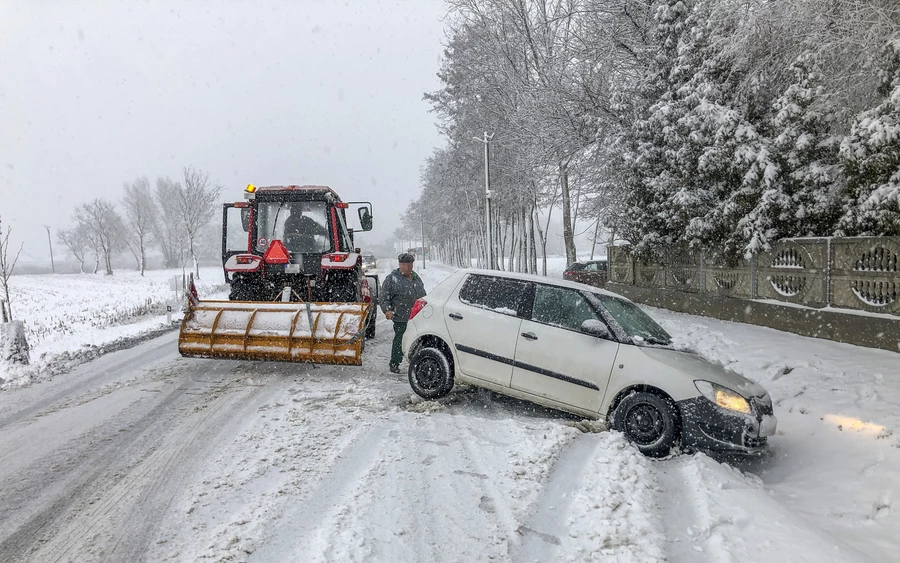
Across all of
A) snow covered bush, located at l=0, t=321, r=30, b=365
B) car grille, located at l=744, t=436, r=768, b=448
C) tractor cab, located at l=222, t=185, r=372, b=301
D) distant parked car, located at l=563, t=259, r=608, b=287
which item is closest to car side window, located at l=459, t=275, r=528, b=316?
car grille, located at l=744, t=436, r=768, b=448

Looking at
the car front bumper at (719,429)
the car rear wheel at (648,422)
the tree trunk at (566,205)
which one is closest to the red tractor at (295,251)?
the car rear wheel at (648,422)

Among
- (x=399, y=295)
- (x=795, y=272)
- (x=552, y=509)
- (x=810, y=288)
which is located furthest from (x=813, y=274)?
(x=552, y=509)

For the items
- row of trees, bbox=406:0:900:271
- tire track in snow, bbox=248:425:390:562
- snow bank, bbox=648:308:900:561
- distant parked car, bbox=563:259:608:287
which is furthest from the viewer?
distant parked car, bbox=563:259:608:287

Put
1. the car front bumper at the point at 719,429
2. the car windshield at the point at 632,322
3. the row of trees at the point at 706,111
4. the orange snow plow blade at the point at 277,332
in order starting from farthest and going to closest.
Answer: the row of trees at the point at 706,111 → the orange snow plow blade at the point at 277,332 → the car windshield at the point at 632,322 → the car front bumper at the point at 719,429

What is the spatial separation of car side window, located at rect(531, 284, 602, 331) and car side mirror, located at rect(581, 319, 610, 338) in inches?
6.3

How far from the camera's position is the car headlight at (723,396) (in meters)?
4.70

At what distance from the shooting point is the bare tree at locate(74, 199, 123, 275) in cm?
5725

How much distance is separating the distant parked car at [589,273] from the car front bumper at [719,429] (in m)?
17.4

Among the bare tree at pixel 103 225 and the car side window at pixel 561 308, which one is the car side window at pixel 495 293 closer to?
the car side window at pixel 561 308

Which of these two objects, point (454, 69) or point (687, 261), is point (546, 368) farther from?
point (454, 69)

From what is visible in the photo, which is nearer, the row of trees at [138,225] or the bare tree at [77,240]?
the row of trees at [138,225]

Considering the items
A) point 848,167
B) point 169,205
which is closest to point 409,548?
point 848,167

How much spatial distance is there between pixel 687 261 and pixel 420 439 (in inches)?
475

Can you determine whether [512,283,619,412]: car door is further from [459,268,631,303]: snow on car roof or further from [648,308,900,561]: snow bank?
[648,308,900,561]: snow bank
